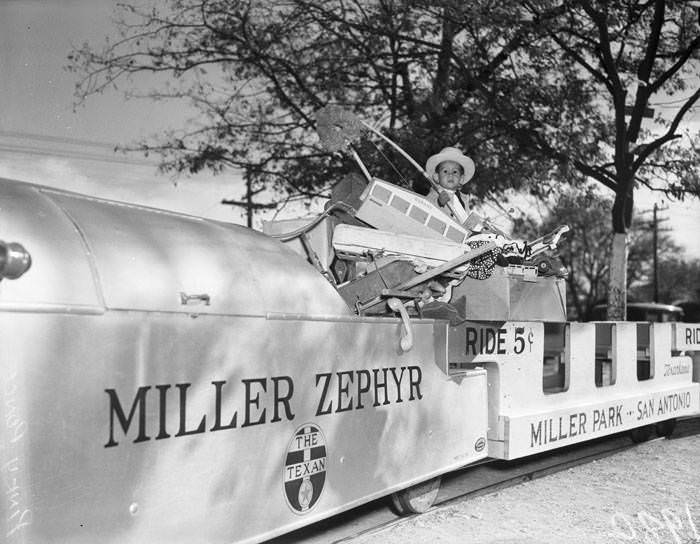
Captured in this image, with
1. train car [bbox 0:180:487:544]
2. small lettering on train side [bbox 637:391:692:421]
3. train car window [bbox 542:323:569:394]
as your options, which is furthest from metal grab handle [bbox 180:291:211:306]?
small lettering on train side [bbox 637:391:692:421]

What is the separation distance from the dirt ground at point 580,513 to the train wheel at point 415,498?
0.23 feet

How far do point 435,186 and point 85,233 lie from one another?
11.9ft

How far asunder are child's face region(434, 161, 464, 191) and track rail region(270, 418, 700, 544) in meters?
2.24

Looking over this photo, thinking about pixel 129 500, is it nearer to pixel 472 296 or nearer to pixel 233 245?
pixel 233 245

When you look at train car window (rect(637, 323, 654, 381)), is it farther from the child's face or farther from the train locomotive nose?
the train locomotive nose

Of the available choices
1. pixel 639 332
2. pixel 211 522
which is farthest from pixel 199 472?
pixel 639 332

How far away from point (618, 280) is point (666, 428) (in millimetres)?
3355

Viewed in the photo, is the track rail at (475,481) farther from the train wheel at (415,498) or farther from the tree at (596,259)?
the tree at (596,259)

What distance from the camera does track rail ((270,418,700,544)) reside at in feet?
15.8

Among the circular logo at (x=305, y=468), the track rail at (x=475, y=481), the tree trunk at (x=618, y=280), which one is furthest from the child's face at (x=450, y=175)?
the tree trunk at (x=618, y=280)

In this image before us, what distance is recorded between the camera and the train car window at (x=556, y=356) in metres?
6.57

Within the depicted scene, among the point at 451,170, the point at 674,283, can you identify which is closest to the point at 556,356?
the point at 451,170

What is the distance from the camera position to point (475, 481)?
254 inches

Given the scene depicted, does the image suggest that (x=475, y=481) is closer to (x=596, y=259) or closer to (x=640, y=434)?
(x=640, y=434)
